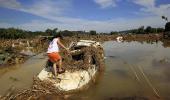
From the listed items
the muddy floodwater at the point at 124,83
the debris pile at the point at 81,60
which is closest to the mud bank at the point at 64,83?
the debris pile at the point at 81,60

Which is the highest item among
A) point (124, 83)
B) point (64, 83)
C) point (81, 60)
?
point (81, 60)

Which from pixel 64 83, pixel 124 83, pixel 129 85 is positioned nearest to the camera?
pixel 64 83

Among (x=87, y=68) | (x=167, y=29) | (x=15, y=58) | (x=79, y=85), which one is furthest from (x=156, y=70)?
(x=167, y=29)

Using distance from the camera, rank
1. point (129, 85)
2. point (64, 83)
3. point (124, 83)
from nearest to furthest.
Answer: point (64, 83) → point (129, 85) → point (124, 83)

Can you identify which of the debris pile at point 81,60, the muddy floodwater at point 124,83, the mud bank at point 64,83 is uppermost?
the debris pile at point 81,60

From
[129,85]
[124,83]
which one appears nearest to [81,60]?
[124,83]

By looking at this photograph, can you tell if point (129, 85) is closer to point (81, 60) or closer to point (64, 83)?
point (81, 60)

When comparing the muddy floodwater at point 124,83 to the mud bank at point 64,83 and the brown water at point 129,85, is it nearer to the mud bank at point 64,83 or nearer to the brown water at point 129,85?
the brown water at point 129,85

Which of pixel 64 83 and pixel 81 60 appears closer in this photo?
pixel 64 83

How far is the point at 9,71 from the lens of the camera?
16.5 metres

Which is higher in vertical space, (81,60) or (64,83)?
(81,60)

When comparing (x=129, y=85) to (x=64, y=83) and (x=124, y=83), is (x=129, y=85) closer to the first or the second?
(x=124, y=83)

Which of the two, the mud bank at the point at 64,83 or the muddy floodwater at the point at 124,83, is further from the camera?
the muddy floodwater at the point at 124,83

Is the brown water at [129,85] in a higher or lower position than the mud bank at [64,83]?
lower
